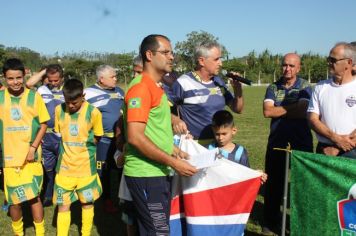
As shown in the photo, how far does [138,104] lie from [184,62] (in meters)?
53.2

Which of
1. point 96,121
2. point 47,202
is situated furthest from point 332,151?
point 47,202

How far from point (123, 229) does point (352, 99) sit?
343cm

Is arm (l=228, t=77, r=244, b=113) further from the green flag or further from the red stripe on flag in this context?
the red stripe on flag

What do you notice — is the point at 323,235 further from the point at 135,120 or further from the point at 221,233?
the point at 135,120

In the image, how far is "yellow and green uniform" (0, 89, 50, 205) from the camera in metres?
4.83

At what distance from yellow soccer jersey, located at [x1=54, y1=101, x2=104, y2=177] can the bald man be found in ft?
7.23

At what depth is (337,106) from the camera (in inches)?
170

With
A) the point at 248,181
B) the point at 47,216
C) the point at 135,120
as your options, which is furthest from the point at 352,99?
the point at 47,216

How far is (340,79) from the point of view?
14.3 ft

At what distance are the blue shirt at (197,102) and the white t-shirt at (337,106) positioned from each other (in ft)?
3.95

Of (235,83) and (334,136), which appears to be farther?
(235,83)

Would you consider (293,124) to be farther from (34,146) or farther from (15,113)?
(15,113)

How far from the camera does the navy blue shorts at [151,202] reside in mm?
3418

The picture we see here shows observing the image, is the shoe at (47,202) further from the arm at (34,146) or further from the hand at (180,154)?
the hand at (180,154)
